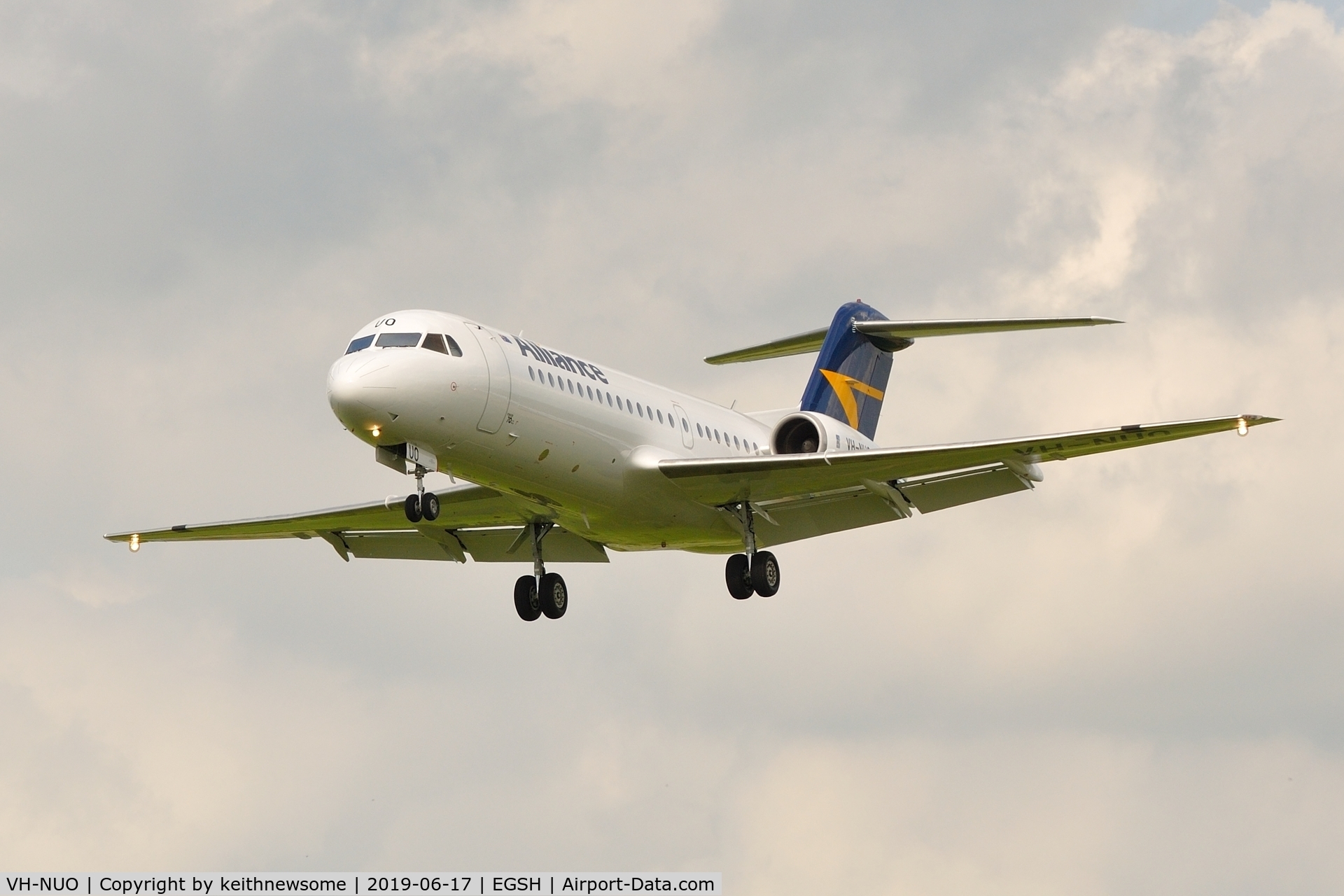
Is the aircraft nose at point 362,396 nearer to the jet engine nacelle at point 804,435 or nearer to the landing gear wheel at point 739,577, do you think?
the landing gear wheel at point 739,577

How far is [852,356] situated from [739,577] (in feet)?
25.7

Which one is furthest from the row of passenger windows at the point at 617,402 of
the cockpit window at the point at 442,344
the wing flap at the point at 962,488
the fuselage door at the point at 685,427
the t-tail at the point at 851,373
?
the t-tail at the point at 851,373

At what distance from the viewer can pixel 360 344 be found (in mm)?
24188

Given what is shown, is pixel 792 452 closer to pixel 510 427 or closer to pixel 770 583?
pixel 770 583

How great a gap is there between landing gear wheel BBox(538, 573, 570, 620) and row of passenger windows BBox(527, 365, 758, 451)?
129 inches

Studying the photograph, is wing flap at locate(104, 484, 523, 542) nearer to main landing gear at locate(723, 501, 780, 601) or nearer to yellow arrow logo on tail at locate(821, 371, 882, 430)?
main landing gear at locate(723, 501, 780, 601)

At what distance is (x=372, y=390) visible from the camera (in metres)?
23.3

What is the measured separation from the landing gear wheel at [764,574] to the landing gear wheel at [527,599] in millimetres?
3530

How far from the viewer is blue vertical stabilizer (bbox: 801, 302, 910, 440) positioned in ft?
111

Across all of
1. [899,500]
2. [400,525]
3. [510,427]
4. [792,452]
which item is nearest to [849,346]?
[792,452]

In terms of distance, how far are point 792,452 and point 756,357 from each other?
4772 mm

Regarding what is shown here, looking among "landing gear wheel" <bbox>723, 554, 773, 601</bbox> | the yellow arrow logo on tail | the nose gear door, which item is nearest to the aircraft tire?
"landing gear wheel" <bbox>723, 554, 773, 601</bbox>

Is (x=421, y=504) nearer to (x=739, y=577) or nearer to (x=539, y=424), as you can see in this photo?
(x=539, y=424)

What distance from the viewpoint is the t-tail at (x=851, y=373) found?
33969 millimetres
